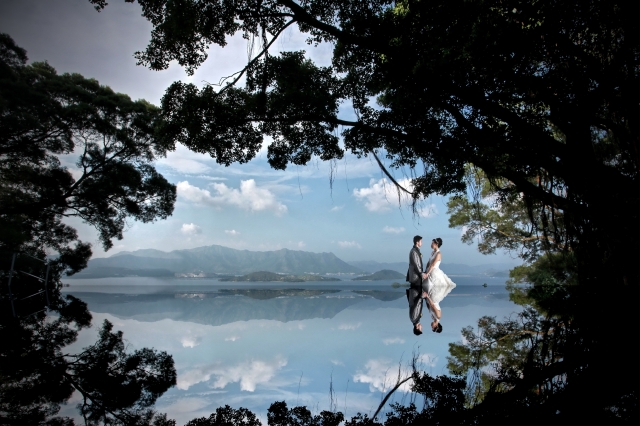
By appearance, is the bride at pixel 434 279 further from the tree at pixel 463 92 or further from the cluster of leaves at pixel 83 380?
the cluster of leaves at pixel 83 380

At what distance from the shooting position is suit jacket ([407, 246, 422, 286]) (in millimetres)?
8007

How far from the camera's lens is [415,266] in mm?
8586

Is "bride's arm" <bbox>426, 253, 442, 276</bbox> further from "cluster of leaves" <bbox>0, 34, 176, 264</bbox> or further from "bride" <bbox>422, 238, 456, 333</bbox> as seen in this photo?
"cluster of leaves" <bbox>0, 34, 176, 264</bbox>

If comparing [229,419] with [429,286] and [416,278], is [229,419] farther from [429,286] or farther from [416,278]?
[429,286]

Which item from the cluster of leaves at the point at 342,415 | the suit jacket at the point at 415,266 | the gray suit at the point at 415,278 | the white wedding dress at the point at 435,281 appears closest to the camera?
the cluster of leaves at the point at 342,415

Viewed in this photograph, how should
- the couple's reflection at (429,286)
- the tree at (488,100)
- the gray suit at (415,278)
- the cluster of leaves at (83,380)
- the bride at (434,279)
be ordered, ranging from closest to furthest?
the cluster of leaves at (83,380), the tree at (488,100), the couple's reflection at (429,286), the gray suit at (415,278), the bride at (434,279)

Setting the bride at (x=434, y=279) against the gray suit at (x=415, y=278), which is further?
the bride at (x=434, y=279)

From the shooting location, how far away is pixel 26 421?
1675mm

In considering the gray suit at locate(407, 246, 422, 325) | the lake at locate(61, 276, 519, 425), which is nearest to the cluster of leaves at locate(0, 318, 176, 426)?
the lake at locate(61, 276, 519, 425)

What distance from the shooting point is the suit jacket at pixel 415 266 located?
8.01 metres

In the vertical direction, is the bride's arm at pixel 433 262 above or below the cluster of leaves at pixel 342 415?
above

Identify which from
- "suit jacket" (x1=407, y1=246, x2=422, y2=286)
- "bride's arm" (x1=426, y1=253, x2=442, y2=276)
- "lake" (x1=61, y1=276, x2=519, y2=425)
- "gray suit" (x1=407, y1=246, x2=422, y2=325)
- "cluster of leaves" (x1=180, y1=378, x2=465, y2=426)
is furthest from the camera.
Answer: "bride's arm" (x1=426, y1=253, x2=442, y2=276)

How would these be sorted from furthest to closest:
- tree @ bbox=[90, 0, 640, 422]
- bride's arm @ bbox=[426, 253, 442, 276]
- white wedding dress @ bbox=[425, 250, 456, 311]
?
white wedding dress @ bbox=[425, 250, 456, 311] → bride's arm @ bbox=[426, 253, 442, 276] → tree @ bbox=[90, 0, 640, 422]

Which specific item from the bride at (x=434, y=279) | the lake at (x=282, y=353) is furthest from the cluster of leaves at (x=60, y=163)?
the bride at (x=434, y=279)
